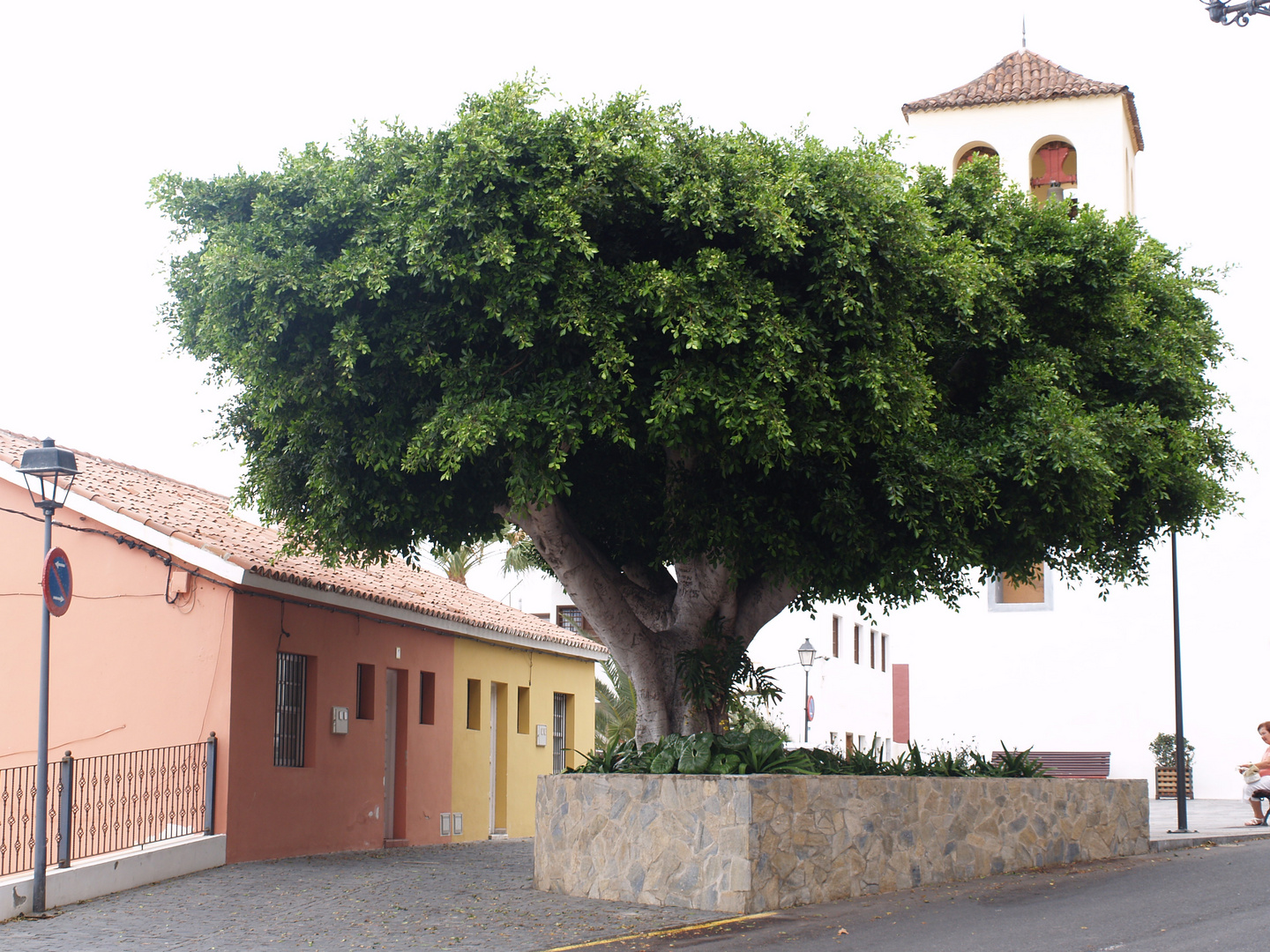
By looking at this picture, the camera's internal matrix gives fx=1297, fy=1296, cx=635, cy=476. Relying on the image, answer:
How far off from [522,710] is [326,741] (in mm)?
6520

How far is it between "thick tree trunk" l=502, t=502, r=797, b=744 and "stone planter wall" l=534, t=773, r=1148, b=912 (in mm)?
1761

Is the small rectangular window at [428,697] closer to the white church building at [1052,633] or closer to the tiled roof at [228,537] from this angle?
the tiled roof at [228,537]

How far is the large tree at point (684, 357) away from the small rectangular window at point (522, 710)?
8.60 meters

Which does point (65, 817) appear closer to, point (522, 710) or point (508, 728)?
point (508, 728)

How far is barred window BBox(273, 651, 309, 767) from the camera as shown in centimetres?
1507

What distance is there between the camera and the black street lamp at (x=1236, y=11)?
56.4 feet

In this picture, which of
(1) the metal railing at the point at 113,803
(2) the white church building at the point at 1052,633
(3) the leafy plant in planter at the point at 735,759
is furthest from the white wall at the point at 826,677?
(1) the metal railing at the point at 113,803

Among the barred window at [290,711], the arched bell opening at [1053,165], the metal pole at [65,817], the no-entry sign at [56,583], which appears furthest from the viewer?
the arched bell opening at [1053,165]

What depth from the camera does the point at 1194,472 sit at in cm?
1313

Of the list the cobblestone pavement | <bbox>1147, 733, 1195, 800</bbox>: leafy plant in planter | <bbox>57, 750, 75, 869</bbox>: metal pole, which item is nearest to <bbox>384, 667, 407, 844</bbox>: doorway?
the cobblestone pavement

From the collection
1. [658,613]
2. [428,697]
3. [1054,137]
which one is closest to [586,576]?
[658,613]

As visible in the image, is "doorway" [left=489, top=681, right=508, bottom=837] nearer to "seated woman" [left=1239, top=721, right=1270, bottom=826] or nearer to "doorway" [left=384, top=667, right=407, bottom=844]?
"doorway" [left=384, top=667, right=407, bottom=844]

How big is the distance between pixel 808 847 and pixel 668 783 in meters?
1.37

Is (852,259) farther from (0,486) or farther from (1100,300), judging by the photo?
(0,486)
